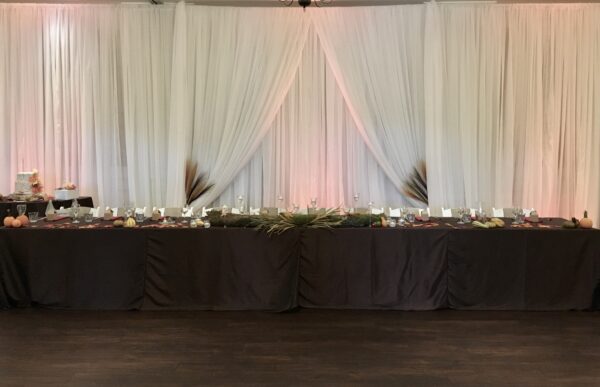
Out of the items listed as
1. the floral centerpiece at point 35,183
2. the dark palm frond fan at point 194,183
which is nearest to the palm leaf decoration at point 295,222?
the dark palm frond fan at point 194,183

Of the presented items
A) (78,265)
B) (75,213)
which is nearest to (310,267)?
(78,265)

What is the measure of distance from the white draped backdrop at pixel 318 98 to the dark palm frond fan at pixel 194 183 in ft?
0.35

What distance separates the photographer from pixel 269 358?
321cm

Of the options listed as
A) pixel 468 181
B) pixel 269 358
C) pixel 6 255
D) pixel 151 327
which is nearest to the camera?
pixel 269 358

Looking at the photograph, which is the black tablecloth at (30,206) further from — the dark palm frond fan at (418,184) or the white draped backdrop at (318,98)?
the dark palm frond fan at (418,184)

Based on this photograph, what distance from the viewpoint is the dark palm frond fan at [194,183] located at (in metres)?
6.38

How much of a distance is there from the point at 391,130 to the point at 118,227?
364 cm

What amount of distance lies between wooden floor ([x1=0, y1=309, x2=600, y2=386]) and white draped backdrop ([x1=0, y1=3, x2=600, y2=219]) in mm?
2587

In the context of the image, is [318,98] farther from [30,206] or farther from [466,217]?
[30,206]

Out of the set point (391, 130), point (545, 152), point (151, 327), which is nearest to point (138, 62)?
point (391, 130)

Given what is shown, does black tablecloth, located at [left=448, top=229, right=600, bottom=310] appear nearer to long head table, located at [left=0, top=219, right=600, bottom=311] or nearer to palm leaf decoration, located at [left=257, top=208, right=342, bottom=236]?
long head table, located at [left=0, top=219, right=600, bottom=311]

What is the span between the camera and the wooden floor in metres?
2.94

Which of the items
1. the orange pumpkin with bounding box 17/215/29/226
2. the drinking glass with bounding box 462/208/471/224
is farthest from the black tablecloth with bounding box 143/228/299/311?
the drinking glass with bounding box 462/208/471/224

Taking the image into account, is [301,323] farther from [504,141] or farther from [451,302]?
[504,141]
